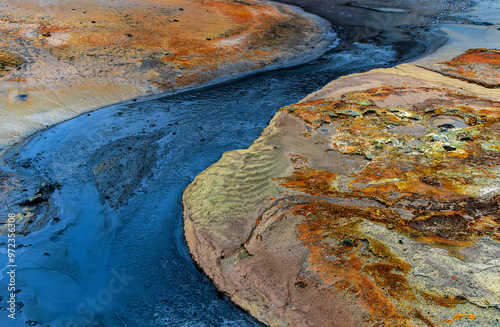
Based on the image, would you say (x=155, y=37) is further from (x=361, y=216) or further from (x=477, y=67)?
(x=477, y=67)

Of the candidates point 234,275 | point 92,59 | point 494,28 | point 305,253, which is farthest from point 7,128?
point 494,28

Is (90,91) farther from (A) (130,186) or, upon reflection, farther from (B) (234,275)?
(B) (234,275)

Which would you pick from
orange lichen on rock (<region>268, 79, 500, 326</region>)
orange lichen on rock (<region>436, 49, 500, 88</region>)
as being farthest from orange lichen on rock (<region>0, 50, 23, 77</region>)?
orange lichen on rock (<region>436, 49, 500, 88</region>)

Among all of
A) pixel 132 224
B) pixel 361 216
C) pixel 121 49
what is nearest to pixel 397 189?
pixel 361 216

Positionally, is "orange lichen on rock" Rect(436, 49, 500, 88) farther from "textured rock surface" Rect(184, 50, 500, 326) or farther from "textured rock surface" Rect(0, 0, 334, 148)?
"textured rock surface" Rect(0, 0, 334, 148)

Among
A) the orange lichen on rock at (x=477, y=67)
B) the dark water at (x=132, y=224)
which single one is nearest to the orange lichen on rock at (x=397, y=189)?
the dark water at (x=132, y=224)

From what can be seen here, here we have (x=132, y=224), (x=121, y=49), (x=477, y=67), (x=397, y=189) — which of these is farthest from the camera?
(x=121, y=49)

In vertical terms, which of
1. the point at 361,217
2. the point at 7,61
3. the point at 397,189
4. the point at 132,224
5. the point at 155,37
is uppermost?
the point at 155,37
